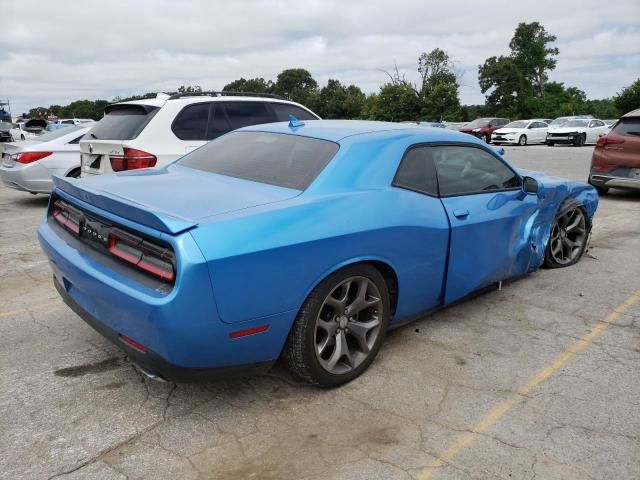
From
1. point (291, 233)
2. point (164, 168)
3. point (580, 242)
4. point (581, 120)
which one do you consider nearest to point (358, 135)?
point (291, 233)

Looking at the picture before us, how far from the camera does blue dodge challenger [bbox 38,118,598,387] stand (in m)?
2.42

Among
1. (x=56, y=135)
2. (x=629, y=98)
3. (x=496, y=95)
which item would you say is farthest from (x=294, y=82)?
(x=56, y=135)

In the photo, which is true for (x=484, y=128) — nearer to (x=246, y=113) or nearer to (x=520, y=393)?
(x=246, y=113)

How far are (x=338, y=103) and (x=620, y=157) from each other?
68.5m

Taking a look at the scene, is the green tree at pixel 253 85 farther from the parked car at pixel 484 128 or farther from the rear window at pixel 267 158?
the rear window at pixel 267 158

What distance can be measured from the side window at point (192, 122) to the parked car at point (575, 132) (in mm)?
26442

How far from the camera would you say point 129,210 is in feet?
8.58

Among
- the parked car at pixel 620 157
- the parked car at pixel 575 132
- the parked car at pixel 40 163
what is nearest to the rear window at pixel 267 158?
the parked car at pixel 40 163

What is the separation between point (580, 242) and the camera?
215 inches

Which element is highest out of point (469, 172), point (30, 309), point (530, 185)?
point (469, 172)

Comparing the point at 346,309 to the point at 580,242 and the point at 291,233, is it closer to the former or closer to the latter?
the point at 291,233

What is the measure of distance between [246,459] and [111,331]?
0.90 m

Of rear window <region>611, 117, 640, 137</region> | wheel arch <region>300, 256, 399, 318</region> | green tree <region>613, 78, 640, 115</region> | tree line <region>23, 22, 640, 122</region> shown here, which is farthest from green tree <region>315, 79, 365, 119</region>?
wheel arch <region>300, 256, 399, 318</region>

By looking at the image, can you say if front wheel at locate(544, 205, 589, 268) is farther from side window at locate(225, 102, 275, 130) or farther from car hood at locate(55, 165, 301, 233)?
side window at locate(225, 102, 275, 130)
